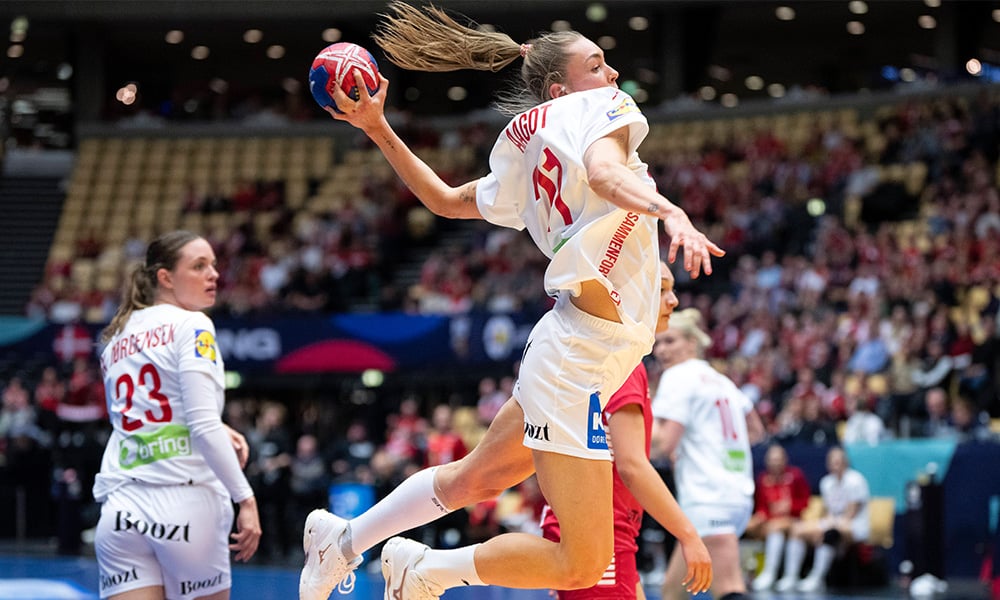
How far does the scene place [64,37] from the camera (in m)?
28.0

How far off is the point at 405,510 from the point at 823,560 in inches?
312

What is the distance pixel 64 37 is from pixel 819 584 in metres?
21.8

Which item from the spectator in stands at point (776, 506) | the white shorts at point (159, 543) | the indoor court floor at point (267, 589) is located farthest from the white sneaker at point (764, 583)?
the white shorts at point (159, 543)

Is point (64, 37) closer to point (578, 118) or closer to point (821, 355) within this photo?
point (821, 355)

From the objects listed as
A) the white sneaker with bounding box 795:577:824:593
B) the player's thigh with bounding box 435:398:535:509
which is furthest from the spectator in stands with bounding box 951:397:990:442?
the player's thigh with bounding box 435:398:535:509

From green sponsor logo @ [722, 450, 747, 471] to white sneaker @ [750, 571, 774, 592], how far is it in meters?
4.74

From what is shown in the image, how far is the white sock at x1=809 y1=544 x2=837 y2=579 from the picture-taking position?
11.7m

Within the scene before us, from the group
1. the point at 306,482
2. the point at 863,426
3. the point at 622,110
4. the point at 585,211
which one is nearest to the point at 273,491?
the point at 306,482

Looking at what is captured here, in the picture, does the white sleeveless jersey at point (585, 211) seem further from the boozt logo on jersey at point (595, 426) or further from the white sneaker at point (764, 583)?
the white sneaker at point (764, 583)

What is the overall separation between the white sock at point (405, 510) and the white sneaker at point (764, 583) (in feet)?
24.9

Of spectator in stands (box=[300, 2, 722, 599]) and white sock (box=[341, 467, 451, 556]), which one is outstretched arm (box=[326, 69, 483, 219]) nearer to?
spectator in stands (box=[300, 2, 722, 599])

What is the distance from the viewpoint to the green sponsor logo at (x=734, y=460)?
713cm

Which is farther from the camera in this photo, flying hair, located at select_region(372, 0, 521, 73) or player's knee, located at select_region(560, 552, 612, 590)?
flying hair, located at select_region(372, 0, 521, 73)

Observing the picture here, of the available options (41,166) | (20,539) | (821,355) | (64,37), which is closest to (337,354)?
(20,539)
